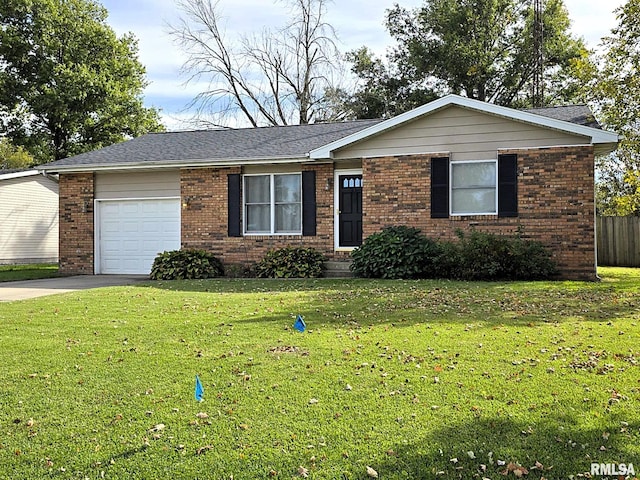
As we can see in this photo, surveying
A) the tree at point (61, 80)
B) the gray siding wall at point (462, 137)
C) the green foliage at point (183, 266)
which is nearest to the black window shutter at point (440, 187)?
the gray siding wall at point (462, 137)

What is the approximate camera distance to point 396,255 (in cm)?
1267

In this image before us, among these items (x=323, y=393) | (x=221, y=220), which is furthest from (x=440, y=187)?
(x=323, y=393)

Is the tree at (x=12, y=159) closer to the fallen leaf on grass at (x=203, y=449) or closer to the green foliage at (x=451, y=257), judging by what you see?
the green foliage at (x=451, y=257)

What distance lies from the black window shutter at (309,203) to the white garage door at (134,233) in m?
3.71

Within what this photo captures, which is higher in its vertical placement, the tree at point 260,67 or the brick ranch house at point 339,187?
the tree at point 260,67

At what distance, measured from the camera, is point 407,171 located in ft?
44.3

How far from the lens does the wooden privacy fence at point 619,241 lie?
18594 mm

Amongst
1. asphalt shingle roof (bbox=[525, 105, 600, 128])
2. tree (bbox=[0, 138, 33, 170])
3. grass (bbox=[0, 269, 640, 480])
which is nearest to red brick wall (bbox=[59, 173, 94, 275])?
grass (bbox=[0, 269, 640, 480])

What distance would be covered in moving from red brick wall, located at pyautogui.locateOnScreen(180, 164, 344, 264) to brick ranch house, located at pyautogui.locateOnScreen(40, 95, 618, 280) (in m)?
0.03

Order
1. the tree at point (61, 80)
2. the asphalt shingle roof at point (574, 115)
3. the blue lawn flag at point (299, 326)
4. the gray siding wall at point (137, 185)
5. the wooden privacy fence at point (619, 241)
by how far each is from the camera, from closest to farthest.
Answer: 1. the blue lawn flag at point (299, 326)
2. the asphalt shingle roof at point (574, 115)
3. the gray siding wall at point (137, 185)
4. the wooden privacy fence at point (619, 241)
5. the tree at point (61, 80)

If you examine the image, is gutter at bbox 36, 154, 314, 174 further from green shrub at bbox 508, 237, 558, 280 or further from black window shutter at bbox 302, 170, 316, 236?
green shrub at bbox 508, 237, 558, 280

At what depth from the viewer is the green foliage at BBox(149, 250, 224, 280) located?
46.9 ft

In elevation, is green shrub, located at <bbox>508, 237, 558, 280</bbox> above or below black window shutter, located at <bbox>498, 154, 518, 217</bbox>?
below

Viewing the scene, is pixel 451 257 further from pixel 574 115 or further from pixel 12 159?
pixel 12 159
